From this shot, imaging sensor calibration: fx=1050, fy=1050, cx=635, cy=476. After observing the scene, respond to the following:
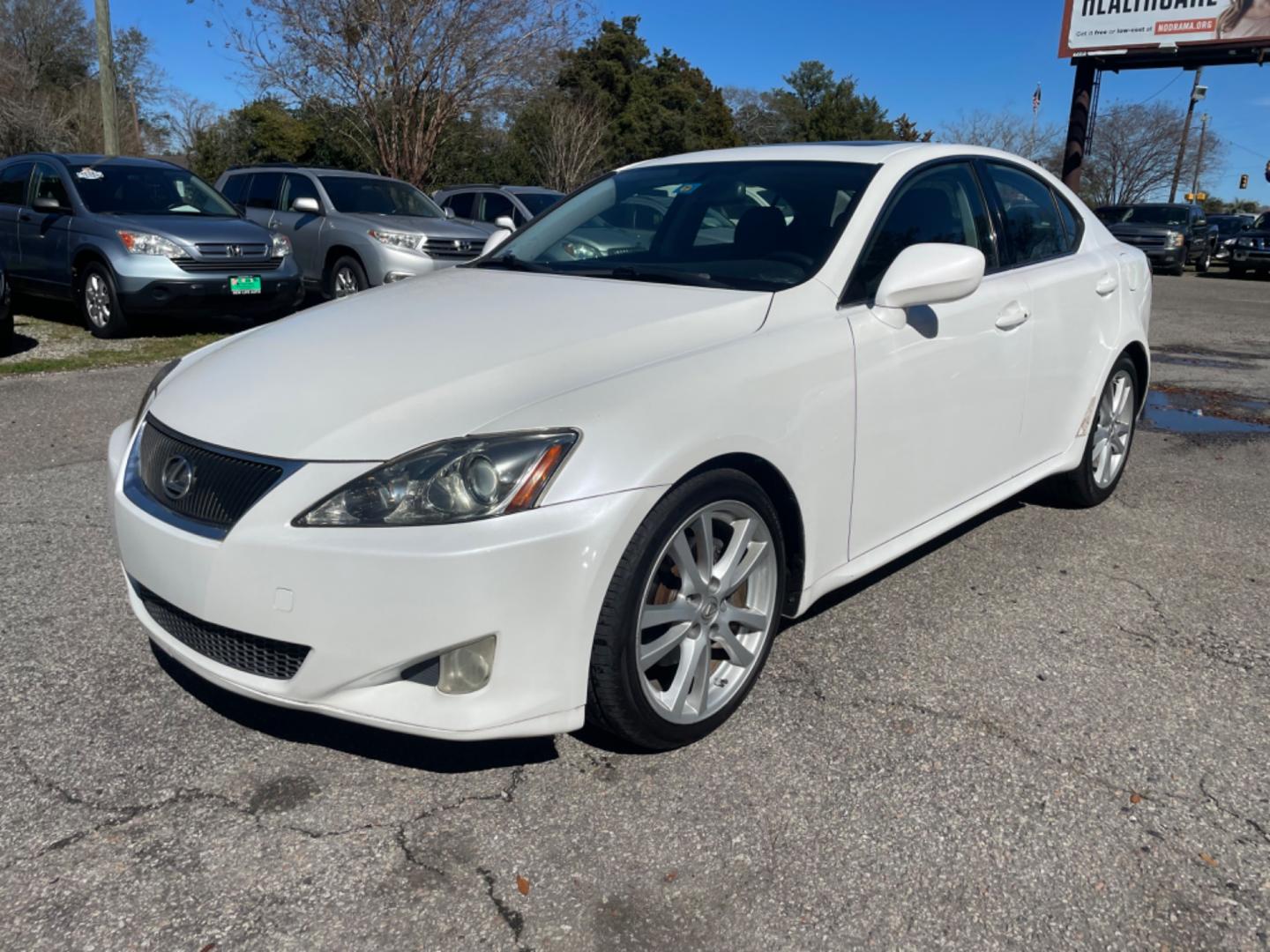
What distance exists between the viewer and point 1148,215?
83.3 ft

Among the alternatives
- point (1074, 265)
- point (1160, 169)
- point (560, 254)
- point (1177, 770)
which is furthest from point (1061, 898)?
point (1160, 169)

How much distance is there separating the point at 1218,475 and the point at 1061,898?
430 centimetres

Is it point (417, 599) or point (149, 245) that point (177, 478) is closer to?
point (417, 599)

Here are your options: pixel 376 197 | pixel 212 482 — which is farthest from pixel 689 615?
pixel 376 197

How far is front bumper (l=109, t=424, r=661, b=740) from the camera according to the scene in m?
2.28

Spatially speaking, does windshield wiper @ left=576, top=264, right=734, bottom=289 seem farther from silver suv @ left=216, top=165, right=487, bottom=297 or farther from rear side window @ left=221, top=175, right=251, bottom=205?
rear side window @ left=221, top=175, right=251, bottom=205

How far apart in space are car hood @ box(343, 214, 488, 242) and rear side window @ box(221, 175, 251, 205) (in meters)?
2.59

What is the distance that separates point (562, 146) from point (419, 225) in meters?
24.2

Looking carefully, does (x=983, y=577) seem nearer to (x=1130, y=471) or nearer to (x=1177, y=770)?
(x=1177, y=770)

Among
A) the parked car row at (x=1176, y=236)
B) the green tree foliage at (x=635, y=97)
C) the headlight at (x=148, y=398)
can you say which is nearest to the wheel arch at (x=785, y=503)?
the headlight at (x=148, y=398)

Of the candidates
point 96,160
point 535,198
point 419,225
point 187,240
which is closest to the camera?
point 187,240

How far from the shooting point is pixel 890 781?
2682 millimetres

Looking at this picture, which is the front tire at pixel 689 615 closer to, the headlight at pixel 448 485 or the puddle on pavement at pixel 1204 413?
the headlight at pixel 448 485

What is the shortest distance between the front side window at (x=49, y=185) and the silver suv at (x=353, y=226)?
186 cm
